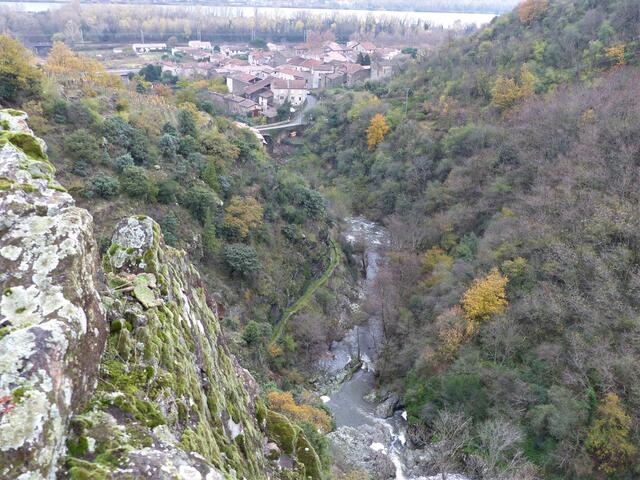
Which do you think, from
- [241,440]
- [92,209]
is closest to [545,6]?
[92,209]

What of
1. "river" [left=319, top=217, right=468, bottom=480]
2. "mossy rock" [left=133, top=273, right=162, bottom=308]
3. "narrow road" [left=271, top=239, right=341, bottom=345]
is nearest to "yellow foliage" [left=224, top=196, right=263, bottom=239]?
"narrow road" [left=271, top=239, right=341, bottom=345]

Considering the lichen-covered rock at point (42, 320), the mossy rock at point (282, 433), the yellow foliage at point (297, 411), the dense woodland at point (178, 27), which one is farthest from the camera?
the dense woodland at point (178, 27)

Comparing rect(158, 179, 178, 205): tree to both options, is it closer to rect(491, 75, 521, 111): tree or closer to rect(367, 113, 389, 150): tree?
rect(367, 113, 389, 150): tree

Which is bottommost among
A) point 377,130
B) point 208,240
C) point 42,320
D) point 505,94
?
point 208,240

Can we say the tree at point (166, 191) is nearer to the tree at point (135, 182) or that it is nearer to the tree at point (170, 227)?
the tree at point (135, 182)

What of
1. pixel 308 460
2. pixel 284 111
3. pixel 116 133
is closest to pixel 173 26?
pixel 284 111

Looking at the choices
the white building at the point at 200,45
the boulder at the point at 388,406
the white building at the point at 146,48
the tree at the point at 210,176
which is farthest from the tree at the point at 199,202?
the white building at the point at 200,45

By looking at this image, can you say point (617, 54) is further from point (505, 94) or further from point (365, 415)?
point (365, 415)
